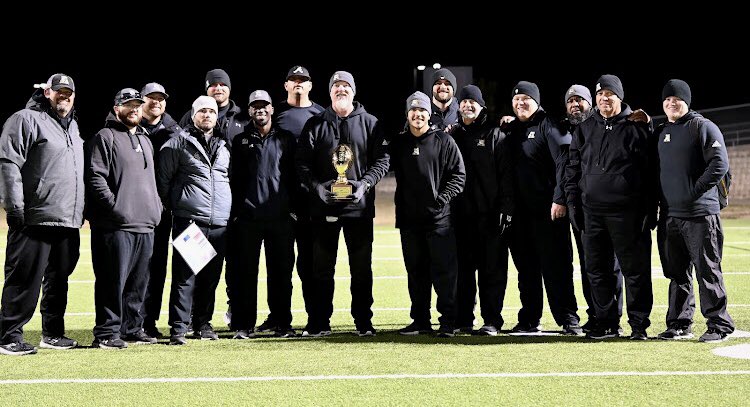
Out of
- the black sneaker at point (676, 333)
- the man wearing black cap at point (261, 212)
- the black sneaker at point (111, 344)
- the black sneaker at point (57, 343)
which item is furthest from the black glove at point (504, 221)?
the black sneaker at point (57, 343)

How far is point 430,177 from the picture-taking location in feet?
26.0

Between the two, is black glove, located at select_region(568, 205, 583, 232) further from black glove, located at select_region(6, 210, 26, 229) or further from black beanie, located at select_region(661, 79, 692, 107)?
black glove, located at select_region(6, 210, 26, 229)

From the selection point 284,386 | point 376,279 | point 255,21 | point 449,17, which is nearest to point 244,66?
point 255,21

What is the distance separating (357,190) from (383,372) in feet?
6.04

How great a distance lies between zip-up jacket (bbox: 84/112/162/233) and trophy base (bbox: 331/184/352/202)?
1.33 m

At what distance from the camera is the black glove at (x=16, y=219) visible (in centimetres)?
690

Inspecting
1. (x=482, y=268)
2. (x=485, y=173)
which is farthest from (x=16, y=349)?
(x=485, y=173)

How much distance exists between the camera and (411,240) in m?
8.08

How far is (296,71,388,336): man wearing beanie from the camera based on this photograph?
790cm

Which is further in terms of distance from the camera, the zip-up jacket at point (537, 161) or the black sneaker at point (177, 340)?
the zip-up jacket at point (537, 161)

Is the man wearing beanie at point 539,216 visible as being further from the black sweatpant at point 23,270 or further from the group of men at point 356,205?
the black sweatpant at point 23,270

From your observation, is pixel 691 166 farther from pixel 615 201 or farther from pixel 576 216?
pixel 576 216

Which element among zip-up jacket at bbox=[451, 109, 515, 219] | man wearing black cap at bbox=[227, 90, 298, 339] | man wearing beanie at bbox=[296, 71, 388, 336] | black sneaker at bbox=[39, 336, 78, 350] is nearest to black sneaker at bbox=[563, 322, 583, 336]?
zip-up jacket at bbox=[451, 109, 515, 219]

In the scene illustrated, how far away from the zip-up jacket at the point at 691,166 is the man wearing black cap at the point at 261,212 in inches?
112
